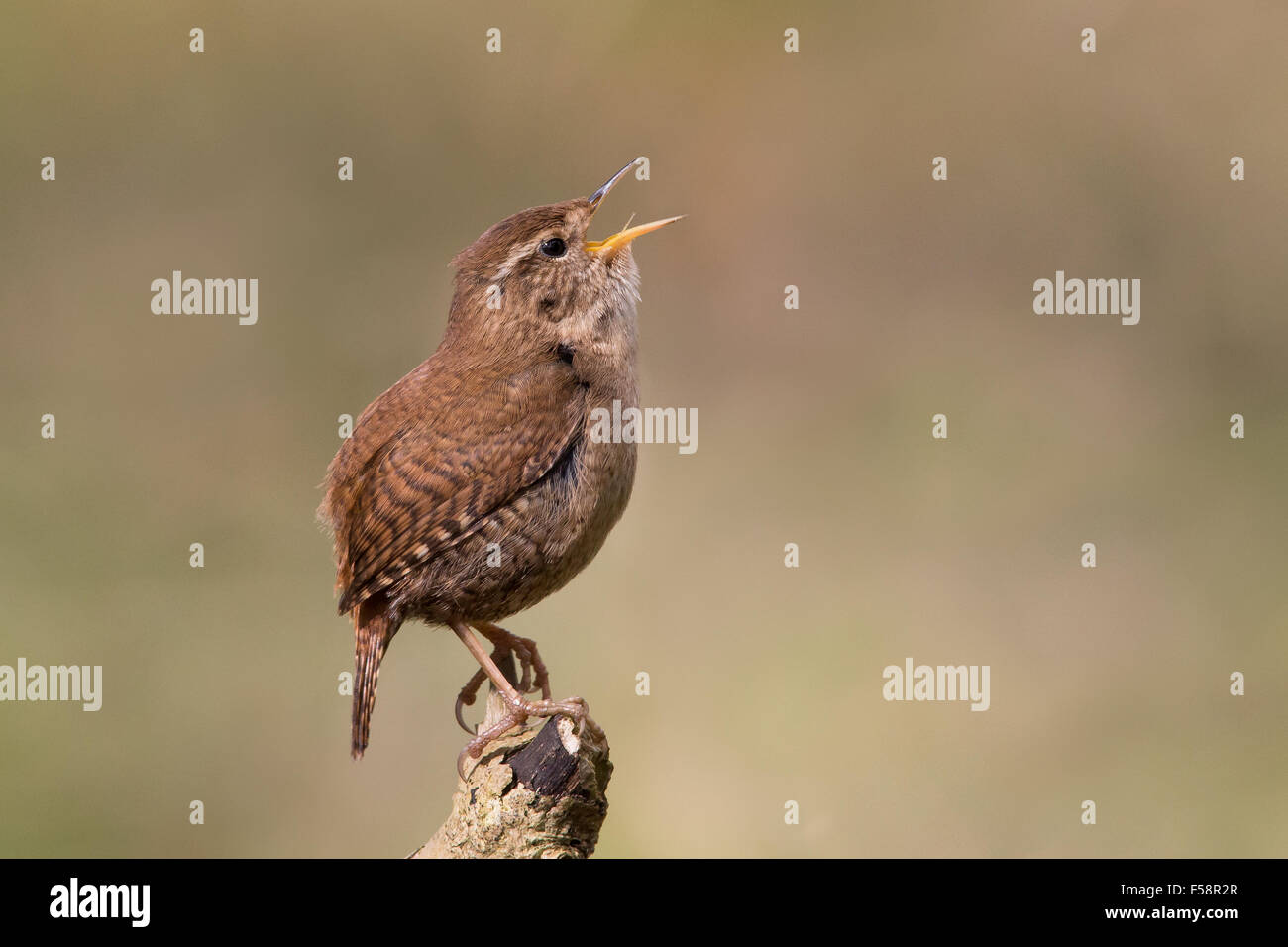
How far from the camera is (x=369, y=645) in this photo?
167 inches

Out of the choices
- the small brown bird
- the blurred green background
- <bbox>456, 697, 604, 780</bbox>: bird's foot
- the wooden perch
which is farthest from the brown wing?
the blurred green background

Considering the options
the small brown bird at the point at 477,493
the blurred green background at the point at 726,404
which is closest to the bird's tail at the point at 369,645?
the small brown bird at the point at 477,493

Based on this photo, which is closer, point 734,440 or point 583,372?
point 583,372

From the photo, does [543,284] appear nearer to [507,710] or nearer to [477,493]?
[477,493]

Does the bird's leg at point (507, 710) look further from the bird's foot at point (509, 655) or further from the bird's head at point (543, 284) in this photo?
the bird's head at point (543, 284)

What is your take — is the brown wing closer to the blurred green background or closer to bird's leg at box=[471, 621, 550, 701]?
bird's leg at box=[471, 621, 550, 701]

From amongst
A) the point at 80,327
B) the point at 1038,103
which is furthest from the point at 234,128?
the point at 1038,103

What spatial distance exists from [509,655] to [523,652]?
4 cm

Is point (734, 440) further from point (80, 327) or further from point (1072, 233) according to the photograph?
point (80, 327)

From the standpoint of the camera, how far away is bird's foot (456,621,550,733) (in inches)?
170

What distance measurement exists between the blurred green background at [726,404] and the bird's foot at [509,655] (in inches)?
103

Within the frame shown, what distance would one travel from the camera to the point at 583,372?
444 cm

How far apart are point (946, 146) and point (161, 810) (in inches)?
264

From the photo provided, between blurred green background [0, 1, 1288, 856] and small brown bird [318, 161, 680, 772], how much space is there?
294 cm
